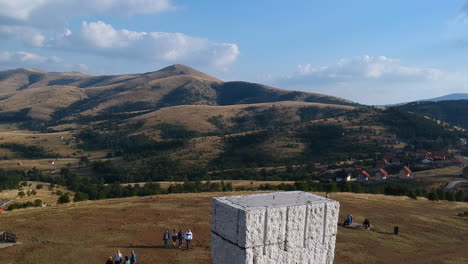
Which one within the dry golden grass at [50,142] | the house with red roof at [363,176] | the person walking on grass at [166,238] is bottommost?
the house with red roof at [363,176]

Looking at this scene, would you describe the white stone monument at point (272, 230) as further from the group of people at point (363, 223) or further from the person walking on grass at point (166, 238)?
the group of people at point (363, 223)

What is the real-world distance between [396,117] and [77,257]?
169 meters

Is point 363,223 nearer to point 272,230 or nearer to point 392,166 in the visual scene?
point 272,230

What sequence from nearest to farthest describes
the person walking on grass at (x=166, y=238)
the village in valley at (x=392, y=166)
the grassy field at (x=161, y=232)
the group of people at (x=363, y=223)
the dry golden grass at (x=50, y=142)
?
1. the grassy field at (x=161, y=232)
2. the person walking on grass at (x=166, y=238)
3. the group of people at (x=363, y=223)
4. the village in valley at (x=392, y=166)
5. the dry golden grass at (x=50, y=142)

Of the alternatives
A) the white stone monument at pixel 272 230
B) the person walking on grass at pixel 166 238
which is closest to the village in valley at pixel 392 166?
the person walking on grass at pixel 166 238

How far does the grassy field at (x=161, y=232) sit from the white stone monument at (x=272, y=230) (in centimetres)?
1553

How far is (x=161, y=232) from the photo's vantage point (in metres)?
30.7

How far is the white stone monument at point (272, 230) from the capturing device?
9.38m

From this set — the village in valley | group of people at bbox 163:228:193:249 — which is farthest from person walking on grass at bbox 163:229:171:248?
the village in valley

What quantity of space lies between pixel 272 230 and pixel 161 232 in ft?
76.3

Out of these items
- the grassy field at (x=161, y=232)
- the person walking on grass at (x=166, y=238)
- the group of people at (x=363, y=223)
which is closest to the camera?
the grassy field at (x=161, y=232)

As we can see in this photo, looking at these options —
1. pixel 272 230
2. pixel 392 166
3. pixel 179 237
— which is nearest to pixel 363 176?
pixel 392 166

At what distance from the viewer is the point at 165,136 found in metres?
181

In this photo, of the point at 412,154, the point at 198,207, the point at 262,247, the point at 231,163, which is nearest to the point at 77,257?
Answer: the point at 198,207
